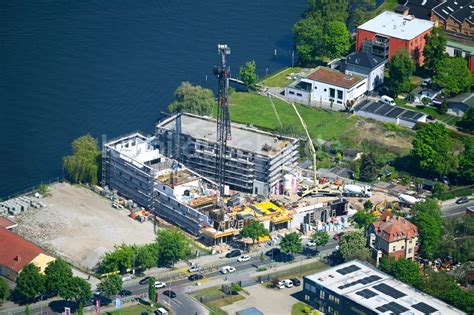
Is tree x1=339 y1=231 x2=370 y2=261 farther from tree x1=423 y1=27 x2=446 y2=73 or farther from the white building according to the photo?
tree x1=423 y1=27 x2=446 y2=73

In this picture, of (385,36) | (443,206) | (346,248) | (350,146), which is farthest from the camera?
(385,36)

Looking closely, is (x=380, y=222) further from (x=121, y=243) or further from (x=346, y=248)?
(x=121, y=243)

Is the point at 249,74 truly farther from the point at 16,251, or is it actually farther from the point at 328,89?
the point at 16,251

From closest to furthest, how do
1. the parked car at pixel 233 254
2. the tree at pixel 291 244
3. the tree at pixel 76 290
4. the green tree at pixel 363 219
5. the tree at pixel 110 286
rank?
the tree at pixel 76 290, the tree at pixel 110 286, the tree at pixel 291 244, the parked car at pixel 233 254, the green tree at pixel 363 219

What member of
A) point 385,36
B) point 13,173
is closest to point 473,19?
point 385,36

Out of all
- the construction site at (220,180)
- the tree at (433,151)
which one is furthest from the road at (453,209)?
the construction site at (220,180)

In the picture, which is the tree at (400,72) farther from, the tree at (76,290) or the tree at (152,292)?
the tree at (76,290)
